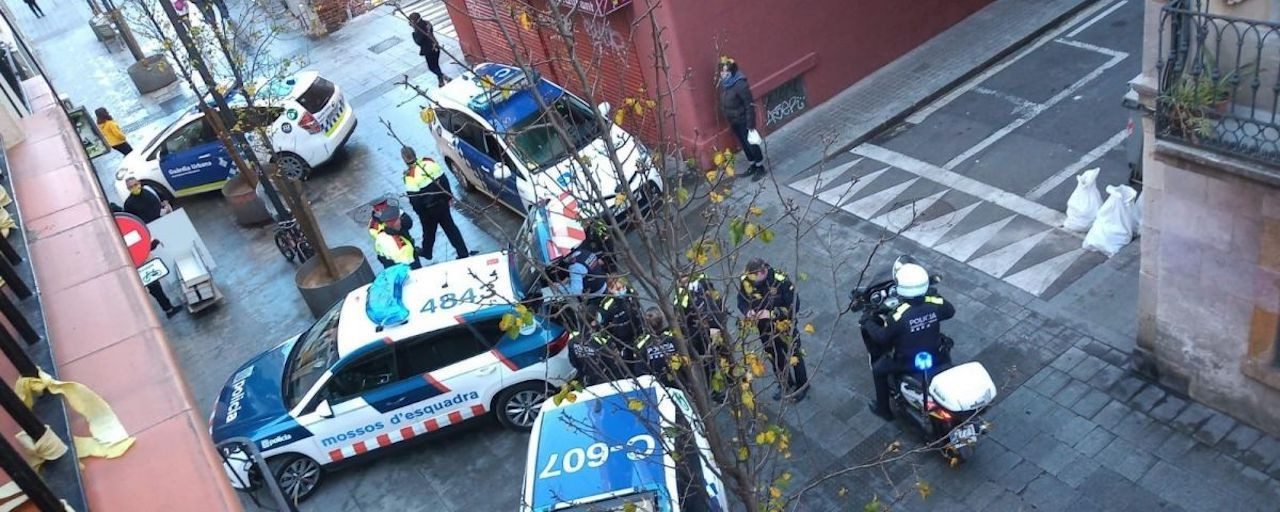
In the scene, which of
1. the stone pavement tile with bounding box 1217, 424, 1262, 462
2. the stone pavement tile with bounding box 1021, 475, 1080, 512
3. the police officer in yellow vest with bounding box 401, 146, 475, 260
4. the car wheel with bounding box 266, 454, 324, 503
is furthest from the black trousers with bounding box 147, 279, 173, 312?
the stone pavement tile with bounding box 1217, 424, 1262, 462

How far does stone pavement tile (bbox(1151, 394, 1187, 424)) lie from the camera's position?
26.7 ft

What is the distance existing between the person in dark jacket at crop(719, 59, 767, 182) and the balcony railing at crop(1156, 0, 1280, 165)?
6157mm

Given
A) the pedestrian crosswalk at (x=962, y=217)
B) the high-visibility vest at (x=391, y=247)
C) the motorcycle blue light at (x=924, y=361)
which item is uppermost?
the high-visibility vest at (x=391, y=247)

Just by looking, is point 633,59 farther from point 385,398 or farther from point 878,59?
point 385,398

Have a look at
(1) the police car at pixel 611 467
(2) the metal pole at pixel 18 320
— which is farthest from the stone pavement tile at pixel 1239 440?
(2) the metal pole at pixel 18 320

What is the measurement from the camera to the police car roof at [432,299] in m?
9.06

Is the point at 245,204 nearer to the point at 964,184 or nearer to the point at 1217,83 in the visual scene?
the point at 964,184

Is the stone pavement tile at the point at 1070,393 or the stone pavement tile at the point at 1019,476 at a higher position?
the stone pavement tile at the point at 1019,476

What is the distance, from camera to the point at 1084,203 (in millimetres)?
10359

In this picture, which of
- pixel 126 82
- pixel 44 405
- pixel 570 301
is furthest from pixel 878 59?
pixel 126 82

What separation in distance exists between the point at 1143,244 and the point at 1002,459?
2073 mm

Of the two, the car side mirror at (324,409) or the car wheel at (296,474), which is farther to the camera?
the car wheel at (296,474)

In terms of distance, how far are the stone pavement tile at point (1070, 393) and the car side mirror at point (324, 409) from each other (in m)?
6.44

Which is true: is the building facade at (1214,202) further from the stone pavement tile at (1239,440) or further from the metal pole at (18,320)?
the metal pole at (18,320)
